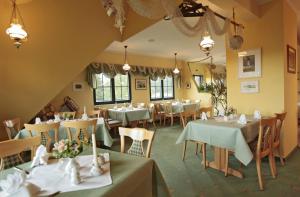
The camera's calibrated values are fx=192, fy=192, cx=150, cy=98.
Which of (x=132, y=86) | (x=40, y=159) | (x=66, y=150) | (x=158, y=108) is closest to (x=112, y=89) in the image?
(x=132, y=86)

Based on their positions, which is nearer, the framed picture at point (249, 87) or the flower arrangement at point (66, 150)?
the flower arrangement at point (66, 150)

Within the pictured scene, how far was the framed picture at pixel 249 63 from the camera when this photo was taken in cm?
346

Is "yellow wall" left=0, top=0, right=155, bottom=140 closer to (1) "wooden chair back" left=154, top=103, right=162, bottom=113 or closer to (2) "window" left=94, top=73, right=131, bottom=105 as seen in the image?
(2) "window" left=94, top=73, right=131, bottom=105

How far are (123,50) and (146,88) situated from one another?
5.84ft

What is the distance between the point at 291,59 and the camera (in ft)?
11.6

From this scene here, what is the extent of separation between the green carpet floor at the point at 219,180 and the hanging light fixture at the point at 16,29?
3015 millimetres

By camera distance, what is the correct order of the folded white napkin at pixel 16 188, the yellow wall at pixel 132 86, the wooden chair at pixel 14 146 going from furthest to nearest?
the yellow wall at pixel 132 86 → the wooden chair at pixel 14 146 → the folded white napkin at pixel 16 188

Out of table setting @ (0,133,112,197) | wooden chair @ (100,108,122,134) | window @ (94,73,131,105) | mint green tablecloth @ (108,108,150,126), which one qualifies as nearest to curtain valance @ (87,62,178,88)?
window @ (94,73,131,105)

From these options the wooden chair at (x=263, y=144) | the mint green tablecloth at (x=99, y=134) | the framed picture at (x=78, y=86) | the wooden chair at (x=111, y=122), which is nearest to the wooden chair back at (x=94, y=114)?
the wooden chair at (x=111, y=122)

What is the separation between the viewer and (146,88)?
24.7 ft

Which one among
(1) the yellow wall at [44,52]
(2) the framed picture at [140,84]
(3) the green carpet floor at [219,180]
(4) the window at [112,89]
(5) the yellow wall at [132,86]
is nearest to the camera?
(3) the green carpet floor at [219,180]

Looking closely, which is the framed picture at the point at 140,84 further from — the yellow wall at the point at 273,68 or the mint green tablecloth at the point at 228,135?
the mint green tablecloth at the point at 228,135

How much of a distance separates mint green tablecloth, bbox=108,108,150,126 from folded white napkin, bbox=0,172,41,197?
4219 millimetres

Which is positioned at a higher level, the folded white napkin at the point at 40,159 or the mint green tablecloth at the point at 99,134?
the folded white napkin at the point at 40,159
